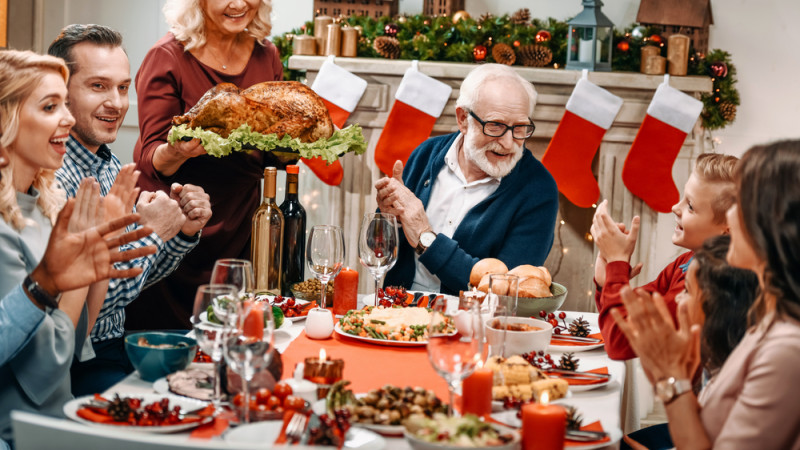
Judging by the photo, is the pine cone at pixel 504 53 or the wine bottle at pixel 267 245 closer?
the wine bottle at pixel 267 245

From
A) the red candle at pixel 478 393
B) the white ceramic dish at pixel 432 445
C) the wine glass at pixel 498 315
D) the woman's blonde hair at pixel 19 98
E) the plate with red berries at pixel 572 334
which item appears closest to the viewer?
the white ceramic dish at pixel 432 445

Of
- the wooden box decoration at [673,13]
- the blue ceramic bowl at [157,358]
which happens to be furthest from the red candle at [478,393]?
the wooden box decoration at [673,13]

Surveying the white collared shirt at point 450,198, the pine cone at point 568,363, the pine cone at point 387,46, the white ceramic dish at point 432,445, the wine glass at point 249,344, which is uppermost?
the pine cone at point 387,46

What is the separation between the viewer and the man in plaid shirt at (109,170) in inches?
80.0

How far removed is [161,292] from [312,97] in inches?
34.4

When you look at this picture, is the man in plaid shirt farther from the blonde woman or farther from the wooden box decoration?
the wooden box decoration

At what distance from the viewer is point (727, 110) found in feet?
13.4

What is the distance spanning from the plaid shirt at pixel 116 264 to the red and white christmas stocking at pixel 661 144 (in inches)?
96.5

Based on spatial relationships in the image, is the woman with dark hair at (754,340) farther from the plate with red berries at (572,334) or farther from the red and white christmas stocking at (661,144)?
the red and white christmas stocking at (661,144)

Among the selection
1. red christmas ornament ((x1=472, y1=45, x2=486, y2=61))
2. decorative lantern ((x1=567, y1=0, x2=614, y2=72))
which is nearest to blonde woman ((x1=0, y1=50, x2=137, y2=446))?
red christmas ornament ((x1=472, y1=45, x2=486, y2=61))

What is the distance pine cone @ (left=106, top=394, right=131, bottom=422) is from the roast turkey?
1183mm

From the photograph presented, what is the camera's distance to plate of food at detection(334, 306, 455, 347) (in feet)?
5.89

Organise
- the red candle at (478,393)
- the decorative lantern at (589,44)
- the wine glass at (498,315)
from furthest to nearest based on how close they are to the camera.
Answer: the decorative lantern at (589,44), the wine glass at (498,315), the red candle at (478,393)

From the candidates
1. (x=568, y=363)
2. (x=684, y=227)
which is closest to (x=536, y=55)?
(x=684, y=227)
